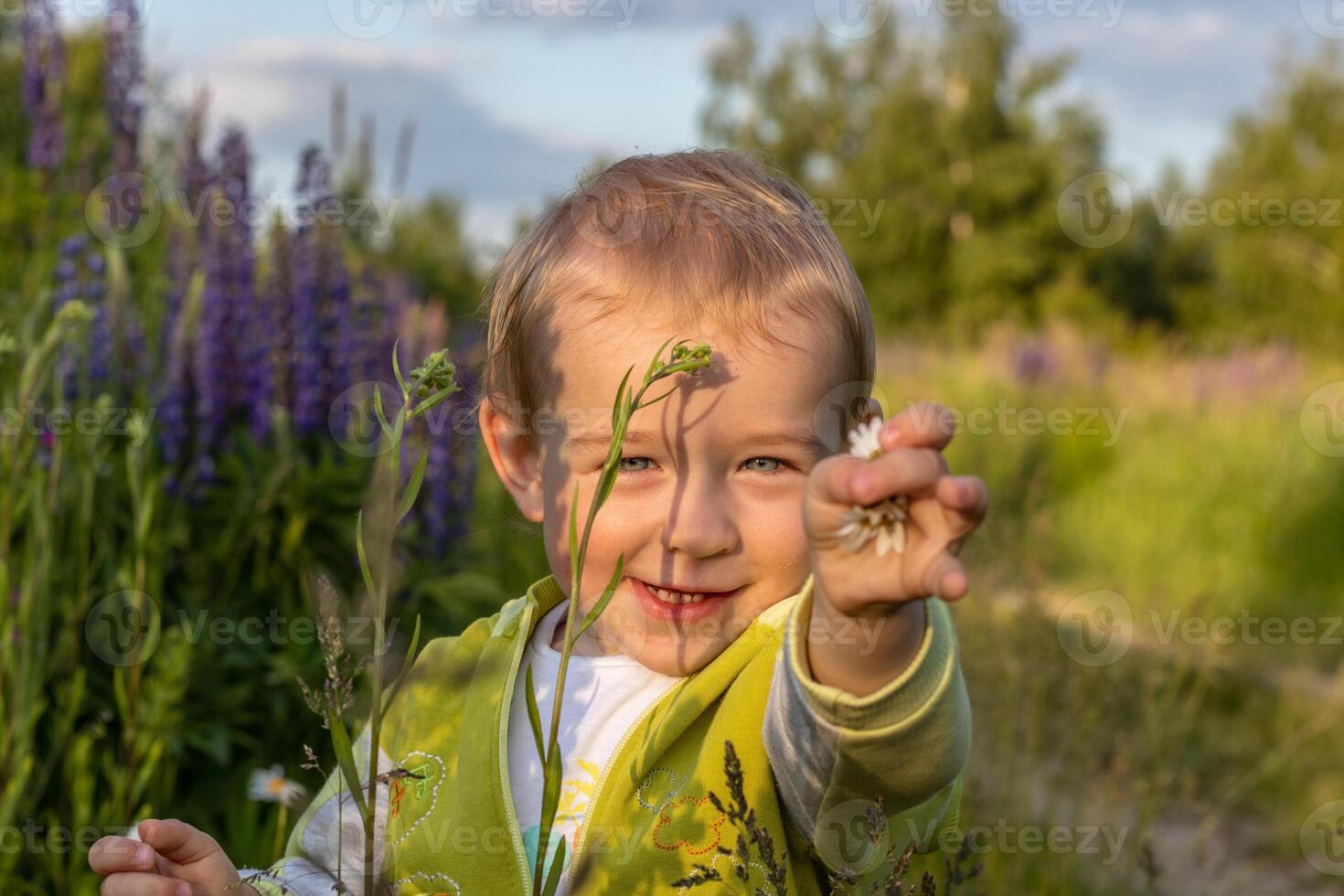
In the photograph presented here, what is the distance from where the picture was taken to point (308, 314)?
129 inches

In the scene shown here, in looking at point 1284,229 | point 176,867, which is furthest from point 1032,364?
point 1284,229

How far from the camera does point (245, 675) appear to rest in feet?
9.47

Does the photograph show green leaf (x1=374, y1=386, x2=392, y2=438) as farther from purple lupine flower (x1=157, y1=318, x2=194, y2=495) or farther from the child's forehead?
purple lupine flower (x1=157, y1=318, x2=194, y2=495)

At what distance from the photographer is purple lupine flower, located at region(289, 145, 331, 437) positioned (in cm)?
322

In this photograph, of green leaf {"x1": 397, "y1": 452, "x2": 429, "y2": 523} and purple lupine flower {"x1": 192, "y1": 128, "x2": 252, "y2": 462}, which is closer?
green leaf {"x1": 397, "y1": 452, "x2": 429, "y2": 523}

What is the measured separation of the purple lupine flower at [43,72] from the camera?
4.51m

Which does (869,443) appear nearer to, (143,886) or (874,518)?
(874,518)

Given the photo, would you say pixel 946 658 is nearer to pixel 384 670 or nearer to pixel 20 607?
pixel 384 670

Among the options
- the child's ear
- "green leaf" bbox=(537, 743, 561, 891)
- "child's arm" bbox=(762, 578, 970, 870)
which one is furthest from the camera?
the child's ear

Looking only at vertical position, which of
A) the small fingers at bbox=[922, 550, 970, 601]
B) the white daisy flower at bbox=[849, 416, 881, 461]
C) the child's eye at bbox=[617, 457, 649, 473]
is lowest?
the child's eye at bbox=[617, 457, 649, 473]
